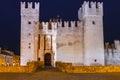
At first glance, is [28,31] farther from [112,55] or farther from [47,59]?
[112,55]

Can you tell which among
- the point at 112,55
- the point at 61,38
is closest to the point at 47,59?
the point at 61,38

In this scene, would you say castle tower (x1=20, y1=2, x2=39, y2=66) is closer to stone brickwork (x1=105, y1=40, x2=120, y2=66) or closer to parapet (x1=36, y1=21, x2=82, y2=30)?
parapet (x1=36, y1=21, x2=82, y2=30)

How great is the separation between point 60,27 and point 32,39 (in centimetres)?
362

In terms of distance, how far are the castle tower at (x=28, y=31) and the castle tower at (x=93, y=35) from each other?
19.4ft

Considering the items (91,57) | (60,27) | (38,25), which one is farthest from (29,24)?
(91,57)

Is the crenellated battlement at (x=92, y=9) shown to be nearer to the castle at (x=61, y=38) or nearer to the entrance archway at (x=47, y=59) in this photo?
the castle at (x=61, y=38)

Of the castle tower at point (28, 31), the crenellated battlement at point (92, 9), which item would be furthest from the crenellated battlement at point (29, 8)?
the crenellated battlement at point (92, 9)

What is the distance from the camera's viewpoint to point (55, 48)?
4112 centimetres

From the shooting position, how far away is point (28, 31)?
134 feet

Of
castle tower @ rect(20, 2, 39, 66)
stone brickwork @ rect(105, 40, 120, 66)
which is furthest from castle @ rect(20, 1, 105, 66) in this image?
stone brickwork @ rect(105, 40, 120, 66)

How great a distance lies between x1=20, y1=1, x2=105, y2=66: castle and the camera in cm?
4066

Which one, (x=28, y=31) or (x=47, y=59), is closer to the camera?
(x=28, y=31)

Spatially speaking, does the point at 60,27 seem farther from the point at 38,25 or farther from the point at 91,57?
the point at 91,57

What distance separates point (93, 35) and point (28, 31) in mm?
7591
